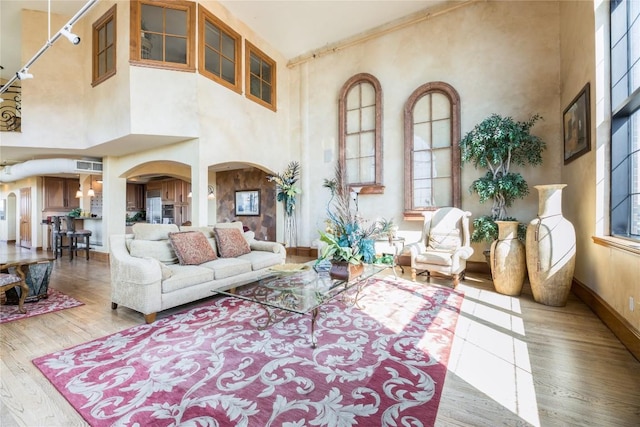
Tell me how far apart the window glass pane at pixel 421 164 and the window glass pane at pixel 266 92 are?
3560mm

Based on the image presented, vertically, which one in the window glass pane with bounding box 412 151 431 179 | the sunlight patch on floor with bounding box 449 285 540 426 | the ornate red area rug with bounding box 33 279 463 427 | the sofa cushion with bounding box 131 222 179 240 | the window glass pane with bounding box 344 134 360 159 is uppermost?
the window glass pane with bounding box 344 134 360 159

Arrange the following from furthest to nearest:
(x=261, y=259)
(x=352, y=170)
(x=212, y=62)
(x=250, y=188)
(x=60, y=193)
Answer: (x=250, y=188)
(x=60, y=193)
(x=352, y=170)
(x=212, y=62)
(x=261, y=259)

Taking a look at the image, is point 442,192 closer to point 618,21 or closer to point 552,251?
point 552,251

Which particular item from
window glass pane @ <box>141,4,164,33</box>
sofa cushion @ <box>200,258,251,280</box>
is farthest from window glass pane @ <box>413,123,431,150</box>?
window glass pane @ <box>141,4,164,33</box>

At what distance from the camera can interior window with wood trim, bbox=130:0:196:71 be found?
4.69 meters

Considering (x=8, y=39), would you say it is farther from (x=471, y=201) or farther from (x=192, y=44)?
(x=471, y=201)

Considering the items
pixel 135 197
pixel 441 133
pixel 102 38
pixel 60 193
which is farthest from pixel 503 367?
pixel 135 197

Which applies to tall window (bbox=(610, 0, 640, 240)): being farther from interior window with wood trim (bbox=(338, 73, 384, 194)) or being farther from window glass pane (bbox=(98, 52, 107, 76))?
window glass pane (bbox=(98, 52, 107, 76))

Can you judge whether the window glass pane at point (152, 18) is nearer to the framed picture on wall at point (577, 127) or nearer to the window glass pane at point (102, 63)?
the window glass pane at point (102, 63)

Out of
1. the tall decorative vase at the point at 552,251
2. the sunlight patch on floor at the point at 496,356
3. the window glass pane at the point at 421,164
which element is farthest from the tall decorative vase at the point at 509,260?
the window glass pane at the point at 421,164

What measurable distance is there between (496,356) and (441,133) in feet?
13.7

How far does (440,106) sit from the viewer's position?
17.6 feet

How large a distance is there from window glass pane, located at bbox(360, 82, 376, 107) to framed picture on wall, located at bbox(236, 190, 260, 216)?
14.1 ft

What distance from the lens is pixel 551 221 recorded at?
3244 mm
